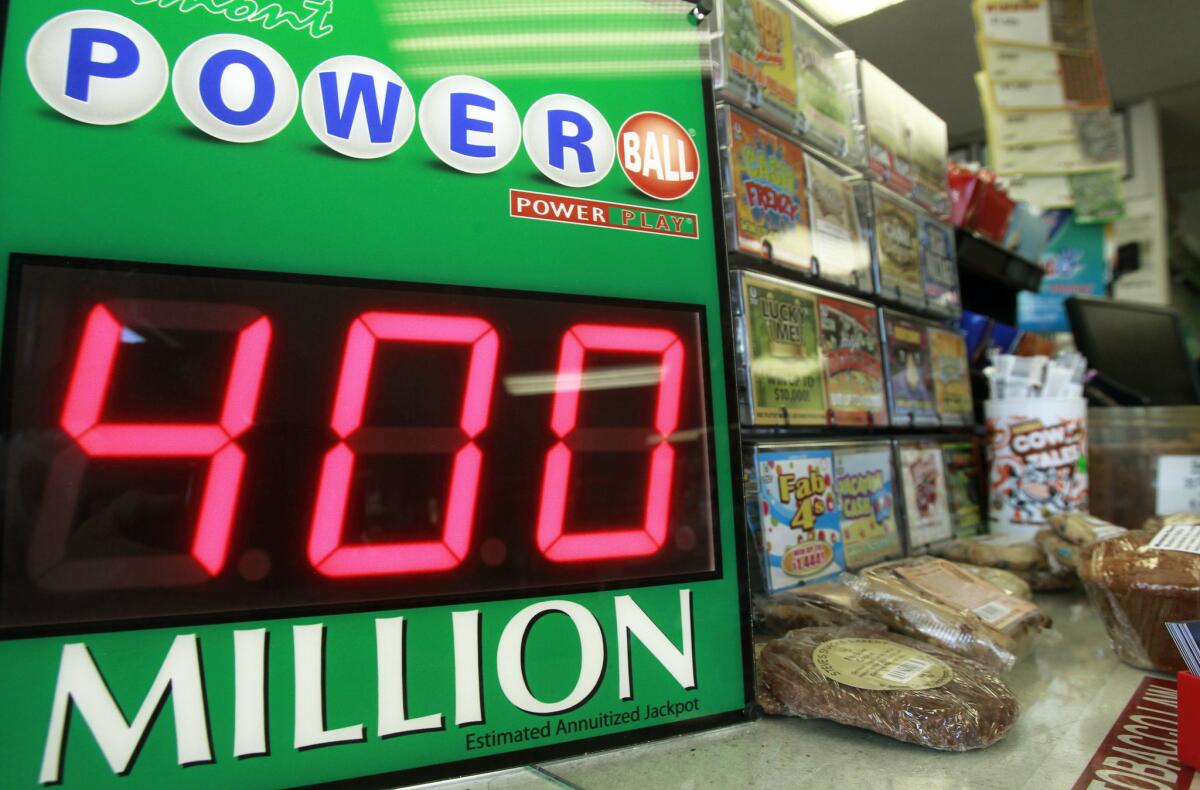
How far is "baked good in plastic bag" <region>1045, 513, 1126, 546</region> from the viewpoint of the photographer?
1585 millimetres

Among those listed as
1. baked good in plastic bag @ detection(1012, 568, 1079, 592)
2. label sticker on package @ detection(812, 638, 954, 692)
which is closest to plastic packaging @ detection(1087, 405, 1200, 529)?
baked good in plastic bag @ detection(1012, 568, 1079, 592)

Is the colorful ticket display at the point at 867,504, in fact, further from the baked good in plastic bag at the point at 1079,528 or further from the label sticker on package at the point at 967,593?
the baked good in plastic bag at the point at 1079,528

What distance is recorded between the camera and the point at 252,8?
2.73 feet

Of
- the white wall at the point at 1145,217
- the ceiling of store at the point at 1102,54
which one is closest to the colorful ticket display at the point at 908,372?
the ceiling of store at the point at 1102,54

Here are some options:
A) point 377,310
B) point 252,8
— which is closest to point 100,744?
point 377,310

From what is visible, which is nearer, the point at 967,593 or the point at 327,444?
the point at 327,444

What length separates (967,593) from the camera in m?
1.32

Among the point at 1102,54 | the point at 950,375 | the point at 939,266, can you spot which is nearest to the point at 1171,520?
the point at 950,375

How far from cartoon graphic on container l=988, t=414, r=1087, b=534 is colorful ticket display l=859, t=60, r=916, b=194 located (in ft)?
2.30

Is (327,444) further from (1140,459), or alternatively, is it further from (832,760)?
(1140,459)

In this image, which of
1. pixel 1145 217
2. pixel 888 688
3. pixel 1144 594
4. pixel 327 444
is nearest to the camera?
pixel 327 444

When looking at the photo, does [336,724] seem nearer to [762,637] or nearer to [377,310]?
[377,310]

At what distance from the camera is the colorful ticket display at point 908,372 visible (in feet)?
5.90

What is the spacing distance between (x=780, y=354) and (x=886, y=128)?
2.98 ft
